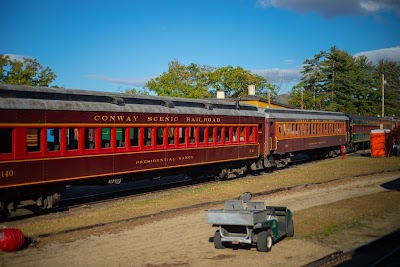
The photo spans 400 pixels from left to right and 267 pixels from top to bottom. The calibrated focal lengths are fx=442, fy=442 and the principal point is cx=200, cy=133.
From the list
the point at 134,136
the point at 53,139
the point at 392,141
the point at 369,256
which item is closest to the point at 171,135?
the point at 134,136

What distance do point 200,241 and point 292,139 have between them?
19.6 meters

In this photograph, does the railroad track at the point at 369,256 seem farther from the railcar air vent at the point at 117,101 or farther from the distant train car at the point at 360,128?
the distant train car at the point at 360,128

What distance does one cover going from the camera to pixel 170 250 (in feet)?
34.3

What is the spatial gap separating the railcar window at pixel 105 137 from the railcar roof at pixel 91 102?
2.48ft

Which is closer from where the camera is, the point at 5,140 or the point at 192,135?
the point at 5,140

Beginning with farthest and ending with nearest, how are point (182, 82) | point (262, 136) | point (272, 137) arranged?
point (182, 82) → point (272, 137) → point (262, 136)

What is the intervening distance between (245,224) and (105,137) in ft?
25.4

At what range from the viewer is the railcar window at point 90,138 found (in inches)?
605

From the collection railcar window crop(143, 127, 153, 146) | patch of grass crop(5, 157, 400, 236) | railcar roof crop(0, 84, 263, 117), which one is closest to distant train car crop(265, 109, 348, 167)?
patch of grass crop(5, 157, 400, 236)

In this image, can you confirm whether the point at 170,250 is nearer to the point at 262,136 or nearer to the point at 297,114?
the point at 262,136

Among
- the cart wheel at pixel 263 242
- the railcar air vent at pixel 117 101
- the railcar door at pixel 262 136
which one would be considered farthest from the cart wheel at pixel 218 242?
the railcar door at pixel 262 136

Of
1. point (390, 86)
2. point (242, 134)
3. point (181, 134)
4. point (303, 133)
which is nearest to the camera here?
point (181, 134)

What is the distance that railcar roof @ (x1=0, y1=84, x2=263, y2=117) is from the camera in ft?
43.5

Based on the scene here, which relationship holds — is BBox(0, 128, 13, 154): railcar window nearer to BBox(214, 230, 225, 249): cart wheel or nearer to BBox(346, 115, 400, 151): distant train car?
BBox(214, 230, 225, 249): cart wheel
